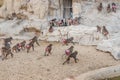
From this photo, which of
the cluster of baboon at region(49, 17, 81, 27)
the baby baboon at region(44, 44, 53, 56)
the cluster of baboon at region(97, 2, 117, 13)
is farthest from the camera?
the cluster of baboon at region(97, 2, 117, 13)

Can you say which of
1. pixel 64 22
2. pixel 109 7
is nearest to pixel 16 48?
pixel 64 22

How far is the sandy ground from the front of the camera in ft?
76.6

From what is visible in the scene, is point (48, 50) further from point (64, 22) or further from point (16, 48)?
point (64, 22)

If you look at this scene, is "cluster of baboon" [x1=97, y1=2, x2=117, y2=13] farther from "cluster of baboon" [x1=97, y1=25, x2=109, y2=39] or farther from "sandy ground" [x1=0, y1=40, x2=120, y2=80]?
"sandy ground" [x1=0, y1=40, x2=120, y2=80]

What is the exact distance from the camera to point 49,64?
84.1 ft

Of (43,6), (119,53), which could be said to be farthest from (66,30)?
(119,53)

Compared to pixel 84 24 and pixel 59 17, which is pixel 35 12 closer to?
pixel 59 17

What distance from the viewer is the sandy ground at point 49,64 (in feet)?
76.6

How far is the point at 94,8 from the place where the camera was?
115 feet

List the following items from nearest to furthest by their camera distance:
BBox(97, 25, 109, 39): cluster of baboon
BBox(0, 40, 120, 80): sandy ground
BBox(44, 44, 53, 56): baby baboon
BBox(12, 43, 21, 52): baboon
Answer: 1. BBox(0, 40, 120, 80): sandy ground
2. BBox(44, 44, 53, 56): baby baboon
3. BBox(12, 43, 21, 52): baboon
4. BBox(97, 25, 109, 39): cluster of baboon

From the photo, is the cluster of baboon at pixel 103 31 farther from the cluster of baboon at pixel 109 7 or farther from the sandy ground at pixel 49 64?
the cluster of baboon at pixel 109 7

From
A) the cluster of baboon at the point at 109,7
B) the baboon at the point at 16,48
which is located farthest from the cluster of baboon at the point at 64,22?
the baboon at the point at 16,48

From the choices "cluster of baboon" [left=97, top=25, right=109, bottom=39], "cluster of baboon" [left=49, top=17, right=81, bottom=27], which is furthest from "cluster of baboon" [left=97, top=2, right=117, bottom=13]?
"cluster of baboon" [left=97, top=25, right=109, bottom=39]

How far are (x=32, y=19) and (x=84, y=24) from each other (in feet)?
16.8
